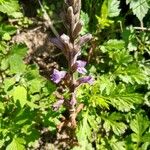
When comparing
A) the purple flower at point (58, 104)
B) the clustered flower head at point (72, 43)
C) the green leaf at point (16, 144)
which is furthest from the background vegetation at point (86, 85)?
the clustered flower head at point (72, 43)

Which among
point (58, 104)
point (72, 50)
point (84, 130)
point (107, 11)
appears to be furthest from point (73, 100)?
point (107, 11)

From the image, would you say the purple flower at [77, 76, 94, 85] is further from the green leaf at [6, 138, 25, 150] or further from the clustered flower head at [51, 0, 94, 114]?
the green leaf at [6, 138, 25, 150]

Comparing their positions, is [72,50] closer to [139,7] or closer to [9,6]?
[9,6]

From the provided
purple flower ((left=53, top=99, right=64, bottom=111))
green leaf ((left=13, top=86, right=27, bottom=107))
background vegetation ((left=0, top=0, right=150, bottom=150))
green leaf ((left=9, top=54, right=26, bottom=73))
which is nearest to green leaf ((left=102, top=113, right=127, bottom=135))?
background vegetation ((left=0, top=0, right=150, bottom=150))

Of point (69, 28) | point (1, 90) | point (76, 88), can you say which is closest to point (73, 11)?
point (69, 28)

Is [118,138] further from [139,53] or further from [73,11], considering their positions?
[73,11]

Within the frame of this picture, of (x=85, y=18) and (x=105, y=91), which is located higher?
(x=85, y=18)
